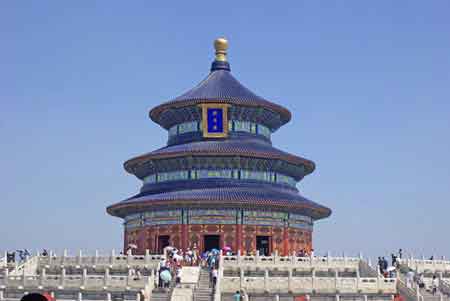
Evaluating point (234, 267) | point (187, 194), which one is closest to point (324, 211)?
point (187, 194)

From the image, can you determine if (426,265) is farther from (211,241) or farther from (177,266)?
(211,241)

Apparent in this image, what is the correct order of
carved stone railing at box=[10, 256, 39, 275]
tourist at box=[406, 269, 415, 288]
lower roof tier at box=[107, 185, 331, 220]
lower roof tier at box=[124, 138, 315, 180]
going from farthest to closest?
lower roof tier at box=[124, 138, 315, 180] < lower roof tier at box=[107, 185, 331, 220] < carved stone railing at box=[10, 256, 39, 275] < tourist at box=[406, 269, 415, 288]

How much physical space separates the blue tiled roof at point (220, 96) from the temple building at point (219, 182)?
0.26 feet

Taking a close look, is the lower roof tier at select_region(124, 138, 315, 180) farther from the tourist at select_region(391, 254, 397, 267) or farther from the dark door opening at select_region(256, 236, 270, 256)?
the tourist at select_region(391, 254, 397, 267)

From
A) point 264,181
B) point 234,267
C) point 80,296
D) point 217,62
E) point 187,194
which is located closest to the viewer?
point 80,296

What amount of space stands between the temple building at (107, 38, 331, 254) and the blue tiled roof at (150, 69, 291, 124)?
79 millimetres

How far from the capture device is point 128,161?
198ft

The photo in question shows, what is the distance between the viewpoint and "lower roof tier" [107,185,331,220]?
5369 centimetres

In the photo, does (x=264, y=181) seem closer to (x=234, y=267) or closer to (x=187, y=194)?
(x=187, y=194)

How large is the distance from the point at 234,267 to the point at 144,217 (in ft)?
63.9

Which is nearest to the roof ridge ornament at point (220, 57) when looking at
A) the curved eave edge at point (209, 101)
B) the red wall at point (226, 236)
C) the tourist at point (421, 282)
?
the curved eave edge at point (209, 101)

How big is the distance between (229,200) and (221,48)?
16984mm

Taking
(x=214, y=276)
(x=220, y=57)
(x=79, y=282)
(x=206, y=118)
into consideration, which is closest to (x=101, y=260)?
(x=79, y=282)

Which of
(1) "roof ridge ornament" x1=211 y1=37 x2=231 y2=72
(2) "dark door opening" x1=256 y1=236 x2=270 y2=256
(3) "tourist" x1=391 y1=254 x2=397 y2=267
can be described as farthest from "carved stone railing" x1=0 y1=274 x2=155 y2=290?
(1) "roof ridge ornament" x1=211 y1=37 x2=231 y2=72
